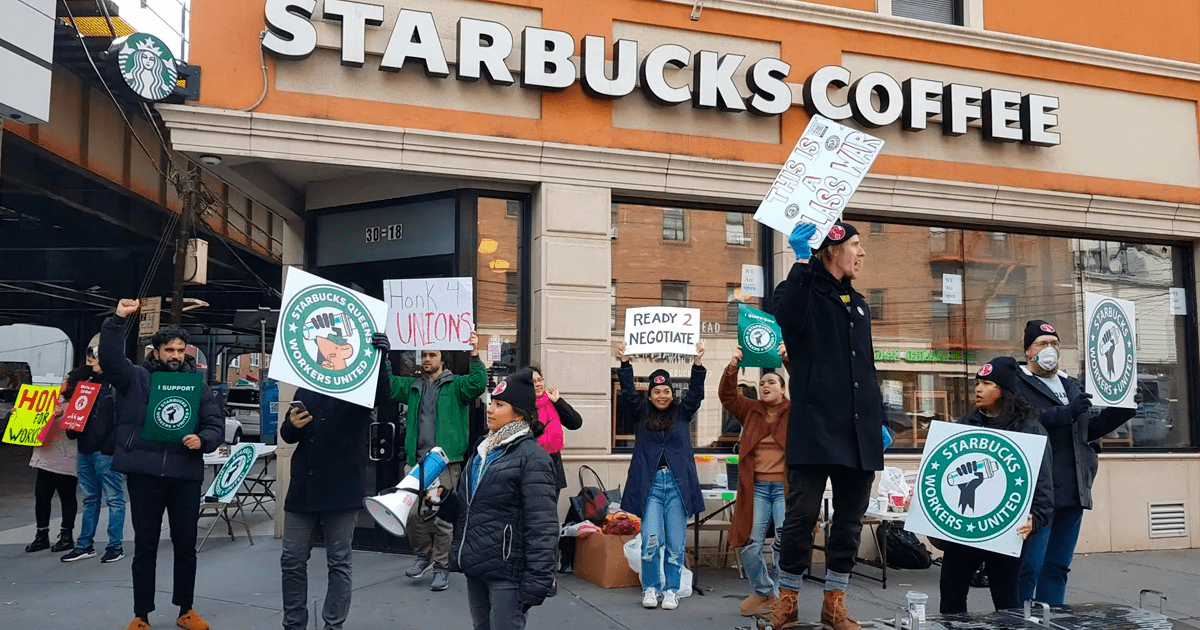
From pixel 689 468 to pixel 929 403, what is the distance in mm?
4370

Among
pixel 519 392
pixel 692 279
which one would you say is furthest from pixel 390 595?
pixel 692 279

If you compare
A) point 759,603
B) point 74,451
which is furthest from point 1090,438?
point 74,451

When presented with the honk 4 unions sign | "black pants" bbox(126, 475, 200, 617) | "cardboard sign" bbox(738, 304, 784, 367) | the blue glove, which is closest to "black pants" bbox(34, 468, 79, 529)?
"black pants" bbox(126, 475, 200, 617)

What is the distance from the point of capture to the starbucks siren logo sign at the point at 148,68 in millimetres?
7953

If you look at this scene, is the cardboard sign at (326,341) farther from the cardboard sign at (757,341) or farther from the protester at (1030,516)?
the protester at (1030,516)

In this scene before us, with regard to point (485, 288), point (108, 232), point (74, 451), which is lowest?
point (74, 451)

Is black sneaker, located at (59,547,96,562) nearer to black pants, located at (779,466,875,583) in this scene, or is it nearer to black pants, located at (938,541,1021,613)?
black pants, located at (779,466,875,583)

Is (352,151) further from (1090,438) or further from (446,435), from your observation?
(1090,438)

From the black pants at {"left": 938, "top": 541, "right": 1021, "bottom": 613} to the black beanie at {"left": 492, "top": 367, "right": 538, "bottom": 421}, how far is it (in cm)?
250

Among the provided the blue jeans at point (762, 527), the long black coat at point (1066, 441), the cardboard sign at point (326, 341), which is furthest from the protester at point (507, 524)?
the long black coat at point (1066, 441)

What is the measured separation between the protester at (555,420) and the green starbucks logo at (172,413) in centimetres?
261

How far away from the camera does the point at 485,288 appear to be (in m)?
9.17

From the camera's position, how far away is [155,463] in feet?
20.1

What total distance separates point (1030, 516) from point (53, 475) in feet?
30.4
